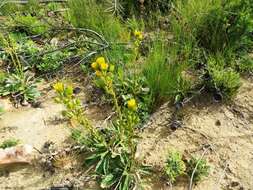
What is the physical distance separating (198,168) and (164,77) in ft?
2.50

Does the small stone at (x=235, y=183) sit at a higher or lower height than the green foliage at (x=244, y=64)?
lower

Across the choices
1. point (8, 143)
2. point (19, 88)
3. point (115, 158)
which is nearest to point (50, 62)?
point (19, 88)

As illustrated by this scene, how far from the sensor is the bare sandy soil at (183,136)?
2707 millimetres

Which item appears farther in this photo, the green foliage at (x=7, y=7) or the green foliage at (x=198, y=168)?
the green foliage at (x=7, y=7)

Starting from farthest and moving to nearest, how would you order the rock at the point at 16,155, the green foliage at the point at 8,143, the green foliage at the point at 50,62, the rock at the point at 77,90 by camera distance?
1. the green foliage at the point at 50,62
2. the rock at the point at 77,90
3. the green foliage at the point at 8,143
4. the rock at the point at 16,155

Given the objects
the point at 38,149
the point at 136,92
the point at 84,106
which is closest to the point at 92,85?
the point at 84,106

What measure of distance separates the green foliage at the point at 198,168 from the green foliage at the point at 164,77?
621 mm

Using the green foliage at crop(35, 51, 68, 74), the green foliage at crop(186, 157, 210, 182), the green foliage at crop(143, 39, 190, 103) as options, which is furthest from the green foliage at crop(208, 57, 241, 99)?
the green foliage at crop(35, 51, 68, 74)

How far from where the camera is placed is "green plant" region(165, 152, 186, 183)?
2.63 meters

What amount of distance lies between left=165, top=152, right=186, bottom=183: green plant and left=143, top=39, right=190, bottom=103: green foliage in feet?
2.02

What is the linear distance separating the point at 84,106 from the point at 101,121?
239 millimetres

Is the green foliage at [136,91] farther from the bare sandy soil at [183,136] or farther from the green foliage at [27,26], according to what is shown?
the green foliage at [27,26]

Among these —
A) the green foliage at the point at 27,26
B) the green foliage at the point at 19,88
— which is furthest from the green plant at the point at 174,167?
the green foliage at the point at 27,26

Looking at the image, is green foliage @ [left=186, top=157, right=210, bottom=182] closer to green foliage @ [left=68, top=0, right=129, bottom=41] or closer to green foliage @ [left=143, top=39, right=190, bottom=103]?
green foliage @ [left=143, top=39, right=190, bottom=103]
